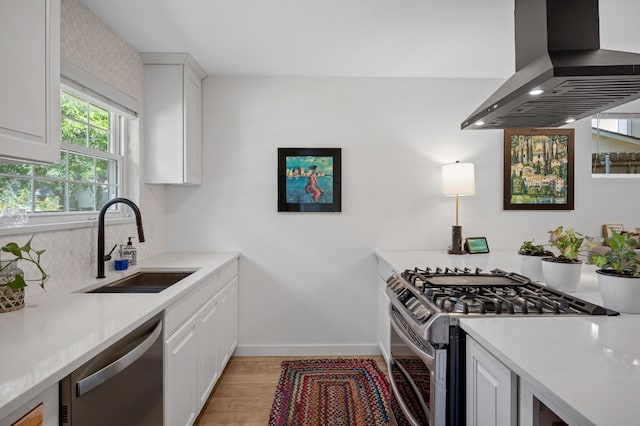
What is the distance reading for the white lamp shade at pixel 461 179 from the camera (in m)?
2.90

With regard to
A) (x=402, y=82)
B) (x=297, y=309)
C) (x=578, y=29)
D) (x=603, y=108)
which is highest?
(x=402, y=82)

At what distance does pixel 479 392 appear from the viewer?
118cm

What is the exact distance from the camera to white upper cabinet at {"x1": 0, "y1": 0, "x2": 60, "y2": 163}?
44.6 inches

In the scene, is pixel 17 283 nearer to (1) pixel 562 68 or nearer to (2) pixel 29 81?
(2) pixel 29 81

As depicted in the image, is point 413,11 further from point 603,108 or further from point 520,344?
point 520,344

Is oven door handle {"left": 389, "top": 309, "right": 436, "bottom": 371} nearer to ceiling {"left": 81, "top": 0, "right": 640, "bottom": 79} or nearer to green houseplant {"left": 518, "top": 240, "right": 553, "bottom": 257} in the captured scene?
green houseplant {"left": 518, "top": 240, "right": 553, "bottom": 257}

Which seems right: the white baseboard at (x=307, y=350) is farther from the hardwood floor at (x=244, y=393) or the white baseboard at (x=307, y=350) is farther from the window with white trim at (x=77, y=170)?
the window with white trim at (x=77, y=170)

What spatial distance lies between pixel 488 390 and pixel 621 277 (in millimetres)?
656

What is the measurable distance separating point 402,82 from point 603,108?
1.71m

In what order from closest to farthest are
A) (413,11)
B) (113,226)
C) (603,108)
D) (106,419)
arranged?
(106,419)
(603,108)
(413,11)
(113,226)

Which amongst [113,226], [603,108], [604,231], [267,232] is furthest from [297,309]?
[604,231]

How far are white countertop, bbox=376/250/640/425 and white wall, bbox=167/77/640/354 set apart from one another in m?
1.77

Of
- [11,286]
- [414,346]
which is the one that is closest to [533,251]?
[414,346]

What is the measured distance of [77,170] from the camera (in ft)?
7.06
